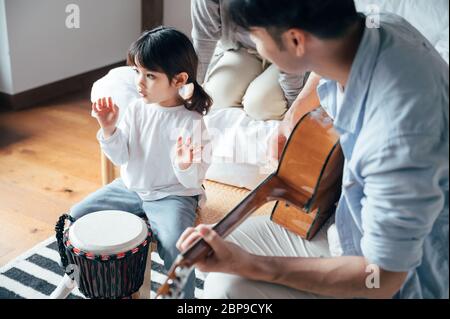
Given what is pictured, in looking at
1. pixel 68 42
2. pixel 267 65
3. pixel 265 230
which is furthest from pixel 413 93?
pixel 68 42

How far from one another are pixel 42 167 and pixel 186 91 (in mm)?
1203

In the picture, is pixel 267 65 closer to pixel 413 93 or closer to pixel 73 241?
pixel 73 241

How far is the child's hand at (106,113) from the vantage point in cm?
151

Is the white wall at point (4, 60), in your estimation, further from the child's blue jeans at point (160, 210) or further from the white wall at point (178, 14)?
the child's blue jeans at point (160, 210)

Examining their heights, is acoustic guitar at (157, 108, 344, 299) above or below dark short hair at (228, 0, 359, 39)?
below

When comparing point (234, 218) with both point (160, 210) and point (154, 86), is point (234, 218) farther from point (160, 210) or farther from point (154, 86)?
point (154, 86)

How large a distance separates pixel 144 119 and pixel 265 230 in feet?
1.87

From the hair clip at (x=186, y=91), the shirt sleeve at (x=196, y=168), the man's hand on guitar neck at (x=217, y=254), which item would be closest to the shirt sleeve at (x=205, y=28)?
the hair clip at (x=186, y=91)

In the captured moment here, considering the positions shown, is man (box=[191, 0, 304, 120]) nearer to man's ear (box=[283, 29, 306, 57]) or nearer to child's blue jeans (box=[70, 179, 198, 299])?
child's blue jeans (box=[70, 179, 198, 299])

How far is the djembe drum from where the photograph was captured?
1.30m

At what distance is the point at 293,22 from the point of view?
2.93ft

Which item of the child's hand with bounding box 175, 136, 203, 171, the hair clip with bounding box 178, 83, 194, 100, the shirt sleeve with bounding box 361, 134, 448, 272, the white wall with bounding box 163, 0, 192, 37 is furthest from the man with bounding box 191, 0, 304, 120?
the white wall with bounding box 163, 0, 192, 37

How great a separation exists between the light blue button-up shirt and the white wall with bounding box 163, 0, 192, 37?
10.3 ft

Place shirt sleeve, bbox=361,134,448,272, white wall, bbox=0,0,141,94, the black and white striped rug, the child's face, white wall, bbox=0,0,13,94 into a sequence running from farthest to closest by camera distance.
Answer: white wall, bbox=0,0,141,94
white wall, bbox=0,0,13,94
the black and white striped rug
the child's face
shirt sleeve, bbox=361,134,448,272
